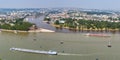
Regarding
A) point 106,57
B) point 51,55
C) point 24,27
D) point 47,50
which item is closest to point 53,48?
point 47,50

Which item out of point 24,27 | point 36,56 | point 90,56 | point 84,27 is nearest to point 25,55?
point 36,56

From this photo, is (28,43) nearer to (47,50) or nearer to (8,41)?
(8,41)

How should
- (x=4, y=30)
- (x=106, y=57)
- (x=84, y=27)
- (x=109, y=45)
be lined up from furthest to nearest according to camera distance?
(x=84, y=27), (x=4, y=30), (x=109, y=45), (x=106, y=57)

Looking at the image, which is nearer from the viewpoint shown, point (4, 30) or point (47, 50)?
point (47, 50)

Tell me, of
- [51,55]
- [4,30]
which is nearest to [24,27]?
[4,30]

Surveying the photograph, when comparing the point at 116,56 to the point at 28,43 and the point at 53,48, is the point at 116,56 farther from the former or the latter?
the point at 28,43

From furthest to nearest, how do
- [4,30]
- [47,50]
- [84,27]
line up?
[84,27], [4,30], [47,50]

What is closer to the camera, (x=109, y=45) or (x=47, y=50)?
(x=47, y=50)

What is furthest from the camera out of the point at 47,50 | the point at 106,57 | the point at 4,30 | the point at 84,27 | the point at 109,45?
the point at 84,27
